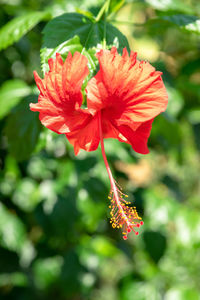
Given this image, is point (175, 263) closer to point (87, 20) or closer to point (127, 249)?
point (127, 249)

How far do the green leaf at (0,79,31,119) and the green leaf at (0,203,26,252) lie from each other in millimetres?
470

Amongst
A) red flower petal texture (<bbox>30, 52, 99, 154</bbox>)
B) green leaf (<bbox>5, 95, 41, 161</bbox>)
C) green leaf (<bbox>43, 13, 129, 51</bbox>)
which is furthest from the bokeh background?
red flower petal texture (<bbox>30, 52, 99, 154</bbox>)

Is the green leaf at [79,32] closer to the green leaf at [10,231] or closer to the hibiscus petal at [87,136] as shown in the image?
the hibiscus petal at [87,136]

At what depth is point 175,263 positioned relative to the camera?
2.68 metres

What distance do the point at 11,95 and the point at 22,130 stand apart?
0.23 meters

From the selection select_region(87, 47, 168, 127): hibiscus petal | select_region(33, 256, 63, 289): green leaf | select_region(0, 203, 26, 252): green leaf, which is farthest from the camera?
select_region(33, 256, 63, 289): green leaf

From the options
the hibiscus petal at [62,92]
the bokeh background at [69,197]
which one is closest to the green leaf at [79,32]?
the hibiscus petal at [62,92]

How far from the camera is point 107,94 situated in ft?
1.81

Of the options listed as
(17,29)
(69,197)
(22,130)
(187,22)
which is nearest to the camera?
(187,22)

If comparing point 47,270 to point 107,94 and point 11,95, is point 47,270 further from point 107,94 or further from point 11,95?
point 107,94

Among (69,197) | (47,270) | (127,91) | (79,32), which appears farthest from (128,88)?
(47,270)

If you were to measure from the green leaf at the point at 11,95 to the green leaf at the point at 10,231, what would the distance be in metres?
0.47

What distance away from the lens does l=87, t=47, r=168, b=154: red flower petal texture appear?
0.53 m

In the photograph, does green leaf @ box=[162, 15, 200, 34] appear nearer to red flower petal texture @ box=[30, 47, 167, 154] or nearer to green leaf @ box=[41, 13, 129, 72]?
green leaf @ box=[41, 13, 129, 72]
